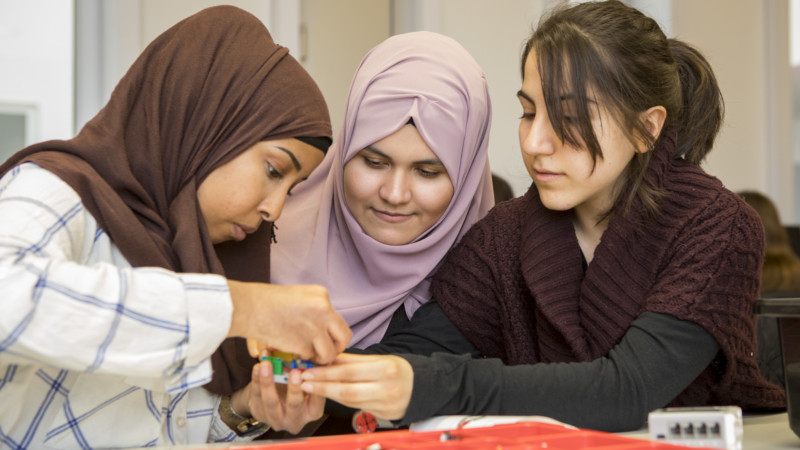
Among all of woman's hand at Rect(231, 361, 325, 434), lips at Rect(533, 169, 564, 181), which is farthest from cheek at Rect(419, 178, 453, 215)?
woman's hand at Rect(231, 361, 325, 434)

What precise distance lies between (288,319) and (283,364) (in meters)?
0.17

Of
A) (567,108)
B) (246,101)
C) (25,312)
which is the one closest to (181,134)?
(246,101)

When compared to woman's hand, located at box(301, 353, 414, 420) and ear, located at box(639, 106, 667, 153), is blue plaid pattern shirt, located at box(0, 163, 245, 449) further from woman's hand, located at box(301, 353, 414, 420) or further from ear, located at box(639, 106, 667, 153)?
ear, located at box(639, 106, 667, 153)

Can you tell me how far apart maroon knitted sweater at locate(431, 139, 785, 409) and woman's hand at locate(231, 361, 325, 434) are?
400 mm

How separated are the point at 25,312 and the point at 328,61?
287cm

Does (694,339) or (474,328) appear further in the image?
(474,328)

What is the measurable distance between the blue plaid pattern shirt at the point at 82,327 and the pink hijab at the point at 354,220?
0.56m

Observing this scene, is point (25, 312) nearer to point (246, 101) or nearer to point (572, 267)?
point (246, 101)

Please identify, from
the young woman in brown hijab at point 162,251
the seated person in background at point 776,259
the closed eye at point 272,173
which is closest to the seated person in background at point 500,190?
the seated person in background at point 776,259

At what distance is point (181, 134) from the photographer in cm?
127

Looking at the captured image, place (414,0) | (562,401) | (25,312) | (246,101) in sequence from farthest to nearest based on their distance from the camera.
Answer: (414,0) → (246,101) → (562,401) → (25,312)

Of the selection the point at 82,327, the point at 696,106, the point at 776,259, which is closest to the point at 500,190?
the point at 776,259

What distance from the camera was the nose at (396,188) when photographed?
156 centimetres

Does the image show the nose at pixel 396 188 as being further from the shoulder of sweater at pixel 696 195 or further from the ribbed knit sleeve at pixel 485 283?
the shoulder of sweater at pixel 696 195
